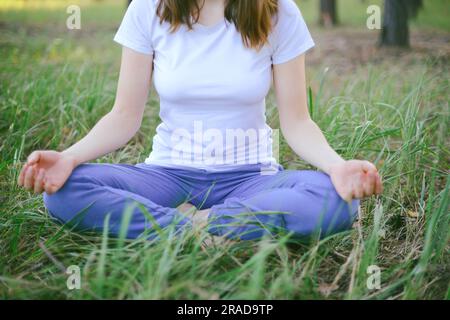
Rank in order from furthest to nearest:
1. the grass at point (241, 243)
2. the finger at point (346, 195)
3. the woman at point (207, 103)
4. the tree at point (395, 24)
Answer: the tree at point (395, 24), the woman at point (207, 103), the finger at point (346, 195), the grass at point (241, 243)

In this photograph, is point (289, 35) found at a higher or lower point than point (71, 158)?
higher

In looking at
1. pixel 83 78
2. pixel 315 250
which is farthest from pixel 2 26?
pixel 315 250

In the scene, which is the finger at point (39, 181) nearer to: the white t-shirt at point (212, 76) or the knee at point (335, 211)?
the white t-shirt at point (212, 76)

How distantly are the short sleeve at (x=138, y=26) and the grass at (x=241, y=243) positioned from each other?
0.64 m

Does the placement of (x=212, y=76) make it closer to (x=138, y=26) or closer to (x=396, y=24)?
(x=138, y=26)

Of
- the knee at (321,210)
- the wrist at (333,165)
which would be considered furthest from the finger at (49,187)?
the wrist at (333,165)

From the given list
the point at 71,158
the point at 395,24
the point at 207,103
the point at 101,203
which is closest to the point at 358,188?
the point at 207,103

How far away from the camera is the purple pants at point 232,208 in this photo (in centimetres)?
170

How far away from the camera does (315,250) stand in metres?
1.66

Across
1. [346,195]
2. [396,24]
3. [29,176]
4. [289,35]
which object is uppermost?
[396,24]

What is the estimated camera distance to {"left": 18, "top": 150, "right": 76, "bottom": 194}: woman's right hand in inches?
64.6

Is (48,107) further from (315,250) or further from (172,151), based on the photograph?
(315,250)

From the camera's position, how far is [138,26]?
1958 millimetres

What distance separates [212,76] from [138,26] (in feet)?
1.00
